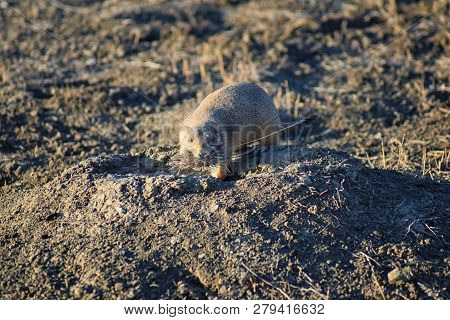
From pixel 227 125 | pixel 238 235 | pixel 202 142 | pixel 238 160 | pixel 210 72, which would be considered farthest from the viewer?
pixel 210 72

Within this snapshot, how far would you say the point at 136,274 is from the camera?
479 cm

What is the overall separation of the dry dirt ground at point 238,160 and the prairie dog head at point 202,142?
246 millimetres

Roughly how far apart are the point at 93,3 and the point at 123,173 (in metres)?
9.43

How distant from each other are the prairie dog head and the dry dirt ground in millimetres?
246

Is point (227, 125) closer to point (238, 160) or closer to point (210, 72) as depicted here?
point (238, 160)

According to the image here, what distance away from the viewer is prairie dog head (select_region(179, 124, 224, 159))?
5.86 meters

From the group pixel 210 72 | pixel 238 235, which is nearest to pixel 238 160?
pixel 238 235

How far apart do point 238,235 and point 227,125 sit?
1.67m

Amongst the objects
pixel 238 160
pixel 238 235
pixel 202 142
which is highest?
pixel 202 142

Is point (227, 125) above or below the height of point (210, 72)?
above

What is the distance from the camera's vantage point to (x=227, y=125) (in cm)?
635

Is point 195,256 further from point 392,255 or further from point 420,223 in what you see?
point 420,223

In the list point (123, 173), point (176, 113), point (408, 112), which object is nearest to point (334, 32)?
point (408, 112)

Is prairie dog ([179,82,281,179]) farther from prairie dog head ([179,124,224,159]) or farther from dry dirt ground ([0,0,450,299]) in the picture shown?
dry dirt ground ([0,0,450,299])
